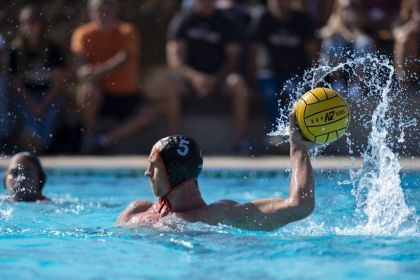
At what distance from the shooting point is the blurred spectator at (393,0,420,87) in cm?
860

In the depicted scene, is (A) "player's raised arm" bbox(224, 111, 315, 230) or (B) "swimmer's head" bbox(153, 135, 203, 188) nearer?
(A) "player's raised arm" bbox(224, 111, 315, 230)

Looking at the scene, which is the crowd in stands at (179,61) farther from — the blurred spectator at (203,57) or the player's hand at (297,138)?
the player's hand at (297,138)

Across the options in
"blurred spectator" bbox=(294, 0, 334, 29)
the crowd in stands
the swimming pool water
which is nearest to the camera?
the swimming pool water

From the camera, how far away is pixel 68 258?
4180mm

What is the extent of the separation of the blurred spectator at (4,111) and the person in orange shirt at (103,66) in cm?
74

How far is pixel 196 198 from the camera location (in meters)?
Result: 4.55

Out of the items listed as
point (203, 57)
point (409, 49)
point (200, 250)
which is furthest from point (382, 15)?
point (200, 250)

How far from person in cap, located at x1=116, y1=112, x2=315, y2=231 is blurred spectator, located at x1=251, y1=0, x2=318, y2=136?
449cm

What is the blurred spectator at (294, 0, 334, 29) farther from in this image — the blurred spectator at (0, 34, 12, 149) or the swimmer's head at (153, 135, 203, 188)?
the swimmer's head at (153, 135, 203, 188)

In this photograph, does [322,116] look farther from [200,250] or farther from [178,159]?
[200,250]

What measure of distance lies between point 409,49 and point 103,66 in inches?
120

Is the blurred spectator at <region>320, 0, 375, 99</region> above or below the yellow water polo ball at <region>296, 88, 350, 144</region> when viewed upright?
above

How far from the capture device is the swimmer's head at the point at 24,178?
6.05 meters

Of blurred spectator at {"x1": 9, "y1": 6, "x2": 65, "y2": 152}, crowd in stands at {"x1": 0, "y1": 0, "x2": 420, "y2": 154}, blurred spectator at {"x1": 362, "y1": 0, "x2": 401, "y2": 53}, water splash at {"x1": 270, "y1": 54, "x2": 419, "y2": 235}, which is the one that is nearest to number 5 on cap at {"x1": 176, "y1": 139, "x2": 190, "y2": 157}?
water splash at {"x1": 270, "y1": 54, "x2": 419, "y2": 235}
